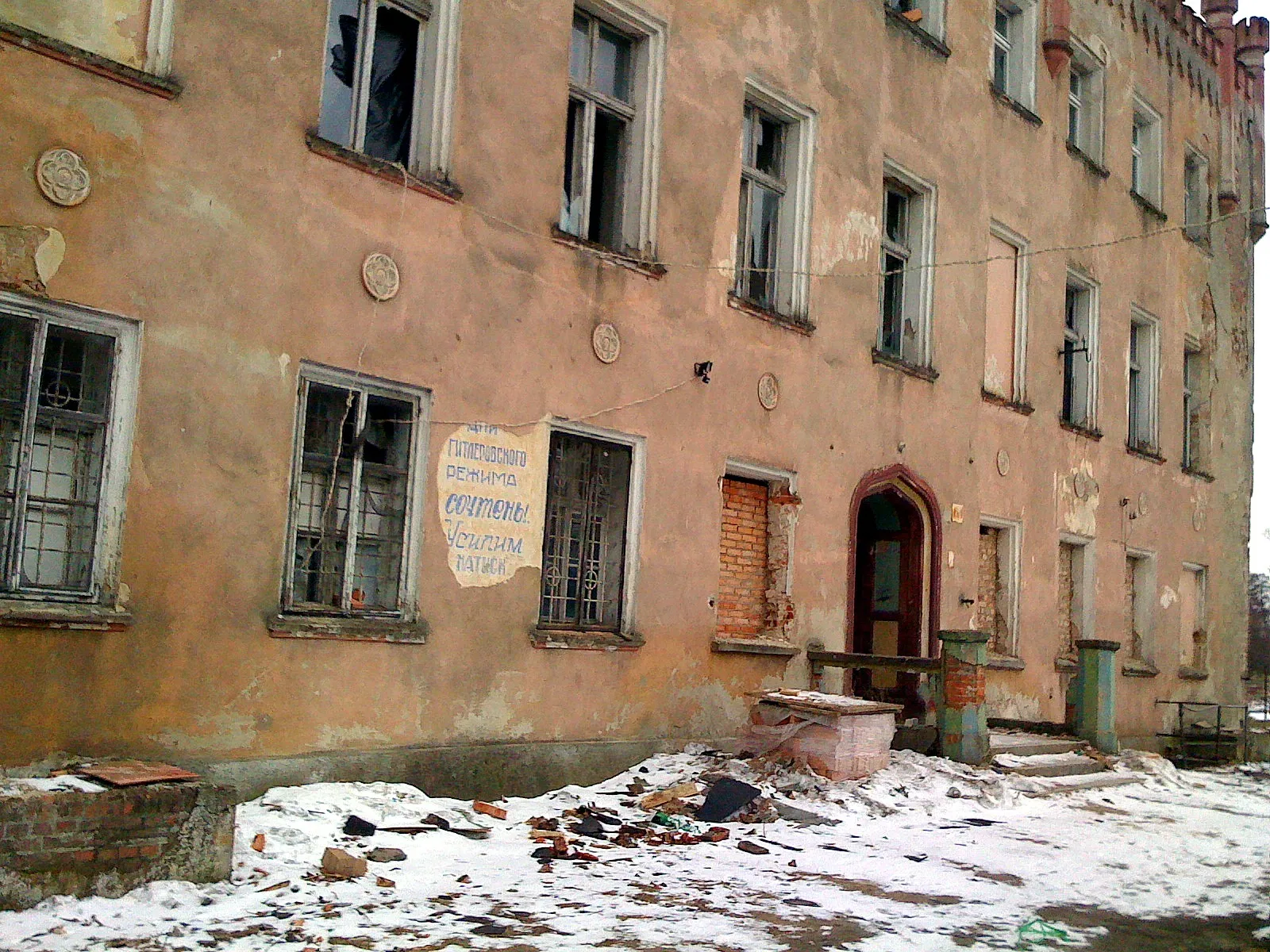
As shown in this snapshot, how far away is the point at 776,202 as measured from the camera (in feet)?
43.0

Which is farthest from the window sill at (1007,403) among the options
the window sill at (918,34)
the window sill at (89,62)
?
the window sill at (89,62)

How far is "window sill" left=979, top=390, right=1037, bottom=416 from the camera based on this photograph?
1595 cm

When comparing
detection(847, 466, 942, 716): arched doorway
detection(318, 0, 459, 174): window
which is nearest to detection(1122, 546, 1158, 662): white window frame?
detection(847, 466, 942, 716): arched doorway

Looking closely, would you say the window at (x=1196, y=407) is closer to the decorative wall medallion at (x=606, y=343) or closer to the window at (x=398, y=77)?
the decorative wall medallion at (x=606, y=343)

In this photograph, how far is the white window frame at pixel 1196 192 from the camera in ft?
72.7

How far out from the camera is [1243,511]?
23.4 meters

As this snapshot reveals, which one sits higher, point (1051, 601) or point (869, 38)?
point (869, 38)

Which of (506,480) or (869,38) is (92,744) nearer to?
(506,480)

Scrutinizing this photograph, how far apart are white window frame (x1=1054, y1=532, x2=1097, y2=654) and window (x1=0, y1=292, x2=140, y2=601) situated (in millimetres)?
14406

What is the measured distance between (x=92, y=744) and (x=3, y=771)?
0.53 metres

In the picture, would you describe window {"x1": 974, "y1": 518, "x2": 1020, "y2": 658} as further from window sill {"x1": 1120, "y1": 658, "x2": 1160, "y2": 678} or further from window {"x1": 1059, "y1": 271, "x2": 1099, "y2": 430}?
window sill {"x1": 1120, "y1": 658, "x2": 1160, "y2": 678}

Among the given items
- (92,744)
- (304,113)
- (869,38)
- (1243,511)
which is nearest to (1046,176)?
(869,38)

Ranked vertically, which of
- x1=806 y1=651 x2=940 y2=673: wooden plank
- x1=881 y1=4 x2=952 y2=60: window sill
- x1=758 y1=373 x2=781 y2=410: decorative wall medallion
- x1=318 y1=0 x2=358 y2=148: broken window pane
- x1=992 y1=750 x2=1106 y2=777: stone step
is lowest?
x1=992 y1=750 x2=1106 y2=777: stone step

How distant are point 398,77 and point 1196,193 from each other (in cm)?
1810
